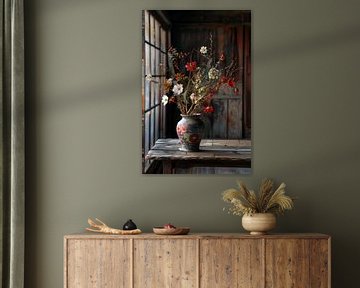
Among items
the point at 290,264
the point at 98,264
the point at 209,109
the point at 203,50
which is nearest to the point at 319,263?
the point at 290,264

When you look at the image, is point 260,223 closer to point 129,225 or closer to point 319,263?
point 319,263

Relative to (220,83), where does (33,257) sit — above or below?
below

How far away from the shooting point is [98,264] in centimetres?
637

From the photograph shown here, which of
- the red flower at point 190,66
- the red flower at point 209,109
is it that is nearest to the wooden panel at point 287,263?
the red flower at point 209,109

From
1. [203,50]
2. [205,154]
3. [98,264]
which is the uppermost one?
[203,50]

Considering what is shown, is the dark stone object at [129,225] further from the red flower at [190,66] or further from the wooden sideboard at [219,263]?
the red flower at [190,66]

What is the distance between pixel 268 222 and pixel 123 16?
77.9 inches

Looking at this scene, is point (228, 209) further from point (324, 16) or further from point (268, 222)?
point (324, 16)

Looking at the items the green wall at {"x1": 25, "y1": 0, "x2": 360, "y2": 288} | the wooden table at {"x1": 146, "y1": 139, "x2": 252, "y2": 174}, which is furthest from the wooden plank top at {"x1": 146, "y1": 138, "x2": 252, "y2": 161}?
the green wall at {"x1": 25, "y1": 0, "x2": 360, "y2": 288}

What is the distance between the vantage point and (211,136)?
6.84 metres

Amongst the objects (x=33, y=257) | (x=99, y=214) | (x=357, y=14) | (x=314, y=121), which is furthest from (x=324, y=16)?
(x=33, y=257)

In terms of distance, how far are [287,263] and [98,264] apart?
54.4 inches

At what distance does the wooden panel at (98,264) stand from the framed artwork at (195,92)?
758 mm

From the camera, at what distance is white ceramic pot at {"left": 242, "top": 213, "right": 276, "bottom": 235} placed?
6441mm
